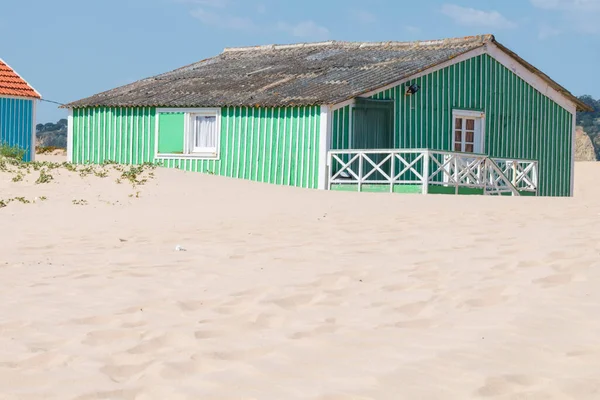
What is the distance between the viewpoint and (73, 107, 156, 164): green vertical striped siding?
2619 centimetres

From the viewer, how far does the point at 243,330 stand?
240 inches

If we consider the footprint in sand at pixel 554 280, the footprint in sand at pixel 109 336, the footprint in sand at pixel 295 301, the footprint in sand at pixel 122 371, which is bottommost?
the footprint in sand at pixel 122 371

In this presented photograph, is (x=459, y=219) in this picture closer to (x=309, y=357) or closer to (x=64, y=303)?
(x=64, y=303)

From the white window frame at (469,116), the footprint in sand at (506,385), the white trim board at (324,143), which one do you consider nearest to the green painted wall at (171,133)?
the white trim board at (324,143)

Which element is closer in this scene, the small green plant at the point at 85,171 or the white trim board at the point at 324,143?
the small green plant at the point at 85,171

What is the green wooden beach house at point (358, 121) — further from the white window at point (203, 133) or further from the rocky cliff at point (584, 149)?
the rocky cliff at point (584, 149)

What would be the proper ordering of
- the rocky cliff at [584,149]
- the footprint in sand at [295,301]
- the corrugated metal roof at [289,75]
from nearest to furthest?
the footprint in sand at [295,301] < the corrugated metal roof at [289,75] < the rocky cliff at [584,149]

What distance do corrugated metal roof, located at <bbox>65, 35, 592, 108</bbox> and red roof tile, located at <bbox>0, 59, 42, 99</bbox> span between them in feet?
7.18

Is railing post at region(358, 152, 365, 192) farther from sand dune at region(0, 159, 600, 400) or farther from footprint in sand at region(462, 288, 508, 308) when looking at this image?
footprint in sand at region(462, 288, 508, 308)

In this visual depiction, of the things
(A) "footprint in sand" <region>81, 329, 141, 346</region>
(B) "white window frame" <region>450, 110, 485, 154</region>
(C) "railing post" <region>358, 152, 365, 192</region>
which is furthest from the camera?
(B) "white window frame" <region>450, 110, 485, 154</region>

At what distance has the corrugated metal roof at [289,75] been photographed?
910 inches

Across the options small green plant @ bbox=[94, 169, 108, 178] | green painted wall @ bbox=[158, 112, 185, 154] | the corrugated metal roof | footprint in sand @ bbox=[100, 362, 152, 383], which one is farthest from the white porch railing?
footprint in sand @ bbox=[100, 362, 152, 383]

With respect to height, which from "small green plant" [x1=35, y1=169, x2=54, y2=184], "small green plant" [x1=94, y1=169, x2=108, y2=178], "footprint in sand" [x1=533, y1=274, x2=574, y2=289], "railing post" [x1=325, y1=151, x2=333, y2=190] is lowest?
"footprint in sand" [x1=533, y1=274, x2=574, y2=289]

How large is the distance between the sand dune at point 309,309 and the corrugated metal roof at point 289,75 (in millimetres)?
10403
